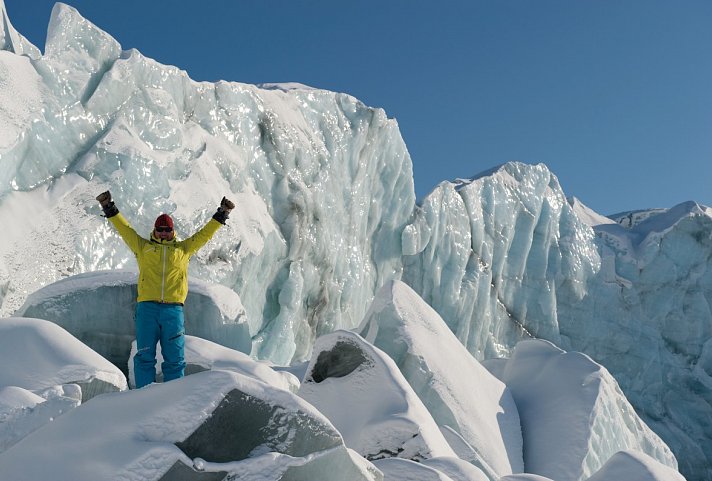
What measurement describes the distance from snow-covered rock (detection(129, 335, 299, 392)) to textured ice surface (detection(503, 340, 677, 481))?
101 inches

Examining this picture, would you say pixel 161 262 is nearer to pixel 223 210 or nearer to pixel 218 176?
pixel 223 210

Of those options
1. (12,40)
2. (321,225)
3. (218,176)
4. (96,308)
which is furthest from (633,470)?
(321,225)

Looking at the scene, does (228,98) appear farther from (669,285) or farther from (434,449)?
(669,285)

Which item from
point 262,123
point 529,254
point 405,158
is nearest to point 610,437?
point 262,123

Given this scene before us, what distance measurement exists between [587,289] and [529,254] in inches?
57.5

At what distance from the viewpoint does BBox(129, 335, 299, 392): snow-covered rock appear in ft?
18.3

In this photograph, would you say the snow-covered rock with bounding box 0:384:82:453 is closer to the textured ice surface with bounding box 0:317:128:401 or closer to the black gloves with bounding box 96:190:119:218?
the textured ice surface with bounding box 0:317:128:401

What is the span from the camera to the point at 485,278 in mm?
15250

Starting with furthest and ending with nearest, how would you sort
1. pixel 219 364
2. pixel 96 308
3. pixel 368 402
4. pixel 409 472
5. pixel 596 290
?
pixel 596 290
pixel 96 308
pixel 219 364
pixel 368 402
pixel 409 472

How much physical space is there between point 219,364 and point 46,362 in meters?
1.44

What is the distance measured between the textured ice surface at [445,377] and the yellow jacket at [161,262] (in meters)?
3.49

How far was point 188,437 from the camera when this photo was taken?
259 cm

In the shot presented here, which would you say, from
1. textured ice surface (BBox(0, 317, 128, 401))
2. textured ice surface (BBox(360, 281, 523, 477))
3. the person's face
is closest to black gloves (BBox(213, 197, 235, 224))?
the person's face

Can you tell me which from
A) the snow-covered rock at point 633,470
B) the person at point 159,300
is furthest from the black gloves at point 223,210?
the snow-covered rock at point 633,470
